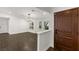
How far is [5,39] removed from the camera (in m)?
1.14

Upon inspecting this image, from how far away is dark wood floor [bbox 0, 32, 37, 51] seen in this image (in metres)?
1.10

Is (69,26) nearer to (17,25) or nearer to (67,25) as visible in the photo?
(67,25)

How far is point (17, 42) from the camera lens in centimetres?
125

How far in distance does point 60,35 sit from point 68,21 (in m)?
0.54

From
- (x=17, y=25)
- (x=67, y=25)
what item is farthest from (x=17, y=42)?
(x=67, y=25)

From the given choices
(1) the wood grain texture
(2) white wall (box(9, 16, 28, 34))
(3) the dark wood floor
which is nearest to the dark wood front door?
(1) the wood grain texture

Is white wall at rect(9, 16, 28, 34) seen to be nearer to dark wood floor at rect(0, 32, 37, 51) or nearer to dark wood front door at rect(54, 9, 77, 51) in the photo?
dark wood floor at rect(0, 32, 37, 51)

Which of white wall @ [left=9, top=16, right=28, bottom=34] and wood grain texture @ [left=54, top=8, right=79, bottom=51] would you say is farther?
wood grain texture @ [left=54, top=8, right=79, bottom=51]

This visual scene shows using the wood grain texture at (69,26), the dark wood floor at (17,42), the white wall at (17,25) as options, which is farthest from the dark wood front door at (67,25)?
the white wall at (17,25)
